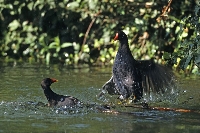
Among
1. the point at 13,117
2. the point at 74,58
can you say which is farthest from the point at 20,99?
the point at 74,58

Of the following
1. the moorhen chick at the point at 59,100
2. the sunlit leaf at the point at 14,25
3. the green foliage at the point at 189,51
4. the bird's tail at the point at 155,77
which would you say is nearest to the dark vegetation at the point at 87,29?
the sunlit leaf at the point at 14,25

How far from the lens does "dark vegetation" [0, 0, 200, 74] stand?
1317 centimetres

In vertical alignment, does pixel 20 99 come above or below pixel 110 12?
below

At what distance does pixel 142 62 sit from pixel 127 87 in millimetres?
400

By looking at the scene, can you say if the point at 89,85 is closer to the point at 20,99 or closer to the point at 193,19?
the point at 20,99

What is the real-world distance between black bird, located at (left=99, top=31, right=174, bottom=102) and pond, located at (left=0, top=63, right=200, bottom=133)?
0.76 feet

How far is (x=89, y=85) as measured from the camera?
10.3m

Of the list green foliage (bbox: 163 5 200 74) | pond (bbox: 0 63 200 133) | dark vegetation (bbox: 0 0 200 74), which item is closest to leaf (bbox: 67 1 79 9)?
dark vegetation (bbox: 0 0 200 74)

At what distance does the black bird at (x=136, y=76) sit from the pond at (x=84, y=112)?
9.1 inches

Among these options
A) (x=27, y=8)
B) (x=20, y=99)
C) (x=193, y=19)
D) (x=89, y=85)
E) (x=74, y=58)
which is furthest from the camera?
(x=27, y=8)

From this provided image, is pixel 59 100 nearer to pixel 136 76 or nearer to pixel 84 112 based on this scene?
pixel 84 112

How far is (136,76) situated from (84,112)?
153 centimetres

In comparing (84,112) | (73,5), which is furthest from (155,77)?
(73,5)

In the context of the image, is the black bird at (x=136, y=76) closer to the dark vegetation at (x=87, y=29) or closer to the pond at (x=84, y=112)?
the pond at (x=84, y=112)
